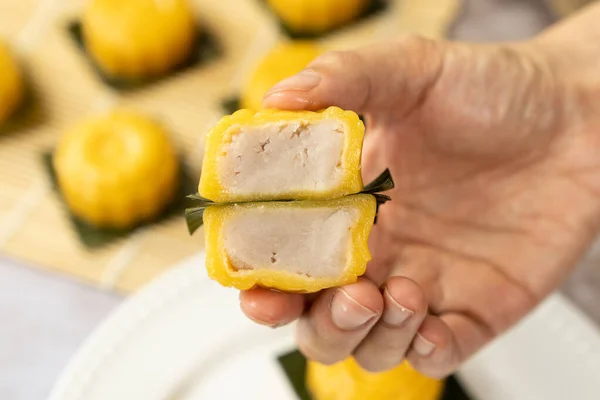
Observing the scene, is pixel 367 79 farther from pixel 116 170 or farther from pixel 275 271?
pixel 116 170

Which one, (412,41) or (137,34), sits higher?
(412,41)

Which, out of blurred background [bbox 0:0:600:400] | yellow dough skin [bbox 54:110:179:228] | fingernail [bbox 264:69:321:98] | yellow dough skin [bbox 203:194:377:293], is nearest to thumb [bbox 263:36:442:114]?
fingernail [bbox 264:69:321:98]

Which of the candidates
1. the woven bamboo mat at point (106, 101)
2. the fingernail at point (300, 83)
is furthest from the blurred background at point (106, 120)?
the fingernail at point (300, 83)

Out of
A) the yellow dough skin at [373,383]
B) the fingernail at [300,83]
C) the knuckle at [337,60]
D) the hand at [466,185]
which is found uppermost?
the fingernail at [300,83]

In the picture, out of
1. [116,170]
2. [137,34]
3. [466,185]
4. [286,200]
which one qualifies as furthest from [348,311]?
[137,34]

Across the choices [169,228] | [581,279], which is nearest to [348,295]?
[169,228]

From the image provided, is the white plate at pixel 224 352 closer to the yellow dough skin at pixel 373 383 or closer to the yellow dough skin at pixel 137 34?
the yellow dough skin at pixel 373 383
